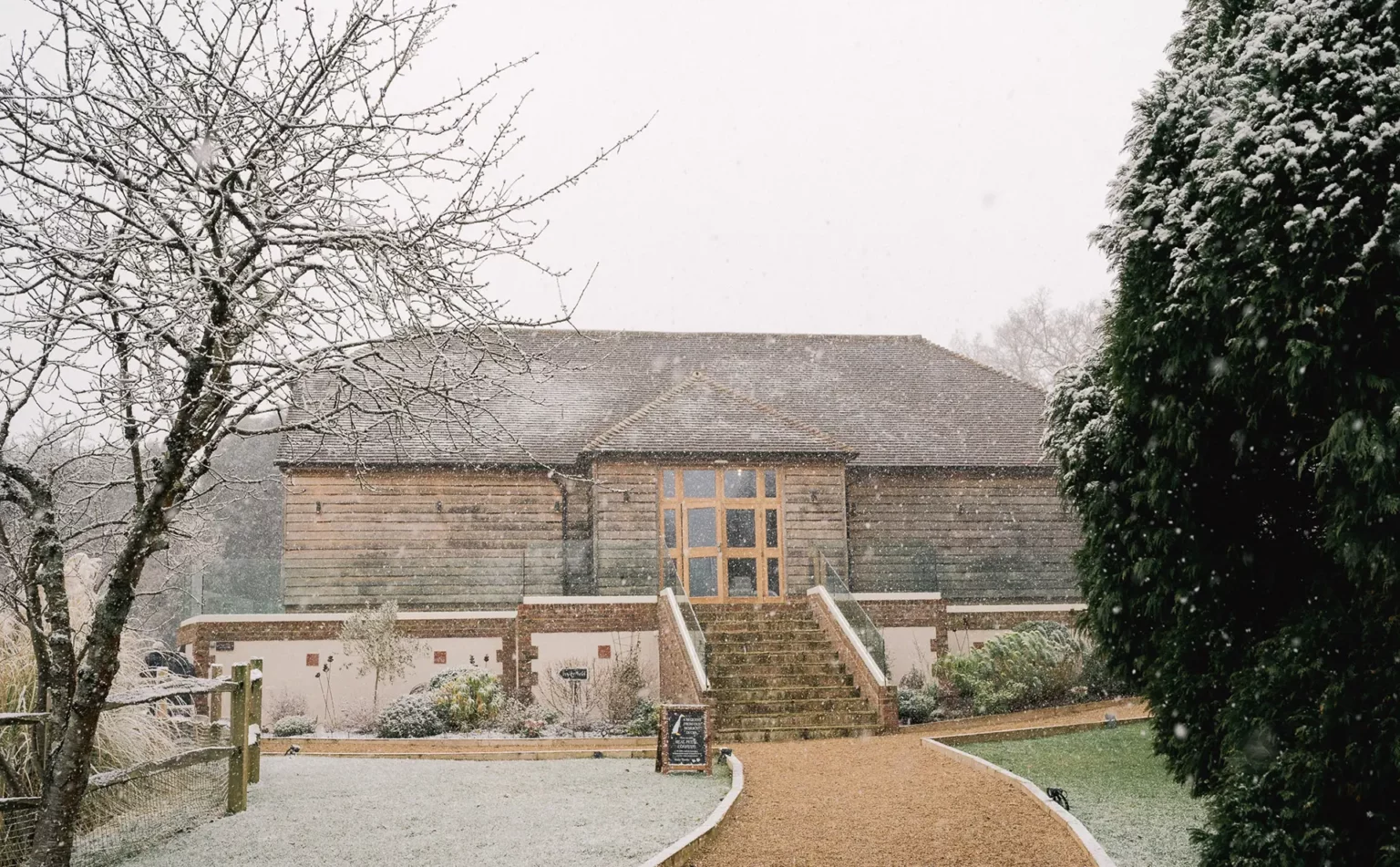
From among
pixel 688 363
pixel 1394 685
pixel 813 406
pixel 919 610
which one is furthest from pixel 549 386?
pixel 1394 685

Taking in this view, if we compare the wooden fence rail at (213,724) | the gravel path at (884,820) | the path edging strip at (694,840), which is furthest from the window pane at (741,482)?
the path edging strip at (694,840)

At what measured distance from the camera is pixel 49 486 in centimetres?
579

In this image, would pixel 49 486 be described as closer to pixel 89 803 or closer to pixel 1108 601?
pixel 89 803

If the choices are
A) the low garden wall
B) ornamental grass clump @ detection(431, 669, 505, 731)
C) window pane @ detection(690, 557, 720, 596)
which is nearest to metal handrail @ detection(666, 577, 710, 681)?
the low garden wall

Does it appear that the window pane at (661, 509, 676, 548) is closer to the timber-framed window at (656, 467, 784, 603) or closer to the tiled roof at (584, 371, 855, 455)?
the timber-framed window at (656, 467, 784, 603)

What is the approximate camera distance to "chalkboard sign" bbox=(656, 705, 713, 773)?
11.3 meters

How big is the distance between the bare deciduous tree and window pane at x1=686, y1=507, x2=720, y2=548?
5.41 meters

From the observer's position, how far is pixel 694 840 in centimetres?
763

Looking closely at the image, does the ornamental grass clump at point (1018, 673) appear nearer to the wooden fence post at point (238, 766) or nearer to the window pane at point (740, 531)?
the window pane at point (740, 531)

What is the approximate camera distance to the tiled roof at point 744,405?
805 inches

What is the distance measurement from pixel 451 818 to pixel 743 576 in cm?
1201

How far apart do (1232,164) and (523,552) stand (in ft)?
54.2

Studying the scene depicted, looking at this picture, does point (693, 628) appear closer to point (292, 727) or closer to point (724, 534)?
point (724, 534)

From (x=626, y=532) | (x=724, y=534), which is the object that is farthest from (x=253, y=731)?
(x=724, y=534)
